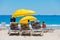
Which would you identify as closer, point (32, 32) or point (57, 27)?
point (32, 32)

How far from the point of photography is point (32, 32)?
12500 mm

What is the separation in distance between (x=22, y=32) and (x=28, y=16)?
9.46 feet

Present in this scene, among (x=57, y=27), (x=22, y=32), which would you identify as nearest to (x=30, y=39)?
(x=22, y=32)

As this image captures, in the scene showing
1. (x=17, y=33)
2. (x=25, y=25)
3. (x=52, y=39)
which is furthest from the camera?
(x=17, y=33)

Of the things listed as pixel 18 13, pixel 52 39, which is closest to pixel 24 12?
pixel 18 13

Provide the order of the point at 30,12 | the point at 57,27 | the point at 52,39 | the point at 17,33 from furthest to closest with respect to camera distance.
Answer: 1. the point at 57,27
2. the point at 30,12
3. the point at 17,33
4. the point at 52,39

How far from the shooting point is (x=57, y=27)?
54.2ft

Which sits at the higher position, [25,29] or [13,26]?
[13,26]

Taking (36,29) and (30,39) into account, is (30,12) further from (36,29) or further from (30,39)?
(30,39)

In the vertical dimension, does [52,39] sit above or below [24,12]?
below

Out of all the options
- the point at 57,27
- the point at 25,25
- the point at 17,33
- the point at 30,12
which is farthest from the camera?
the point at 57,27

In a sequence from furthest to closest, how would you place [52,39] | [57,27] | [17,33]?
[57,27] < [17,33] < [52,39]

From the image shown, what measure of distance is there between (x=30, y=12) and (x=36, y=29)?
242 cm

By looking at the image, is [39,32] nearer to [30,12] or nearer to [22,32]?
[22,32]
